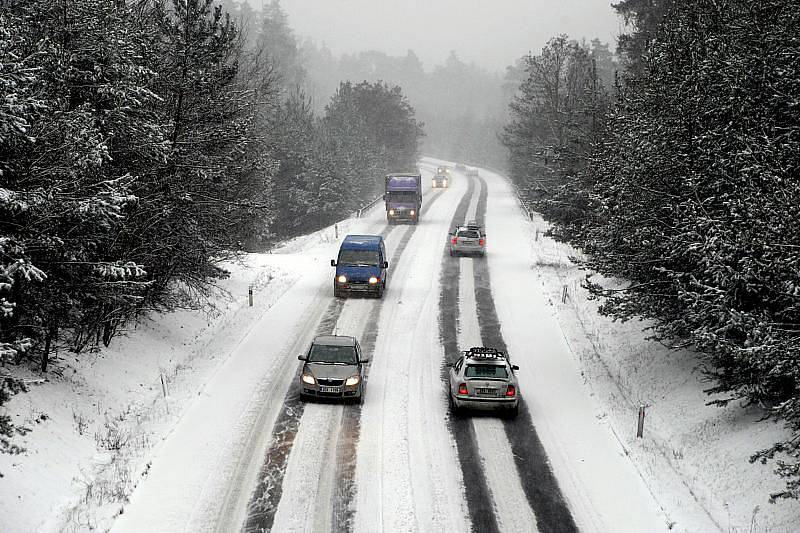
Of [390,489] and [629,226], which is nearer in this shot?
[390,489]

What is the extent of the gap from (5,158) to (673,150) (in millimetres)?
14814

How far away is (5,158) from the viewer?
13211mm

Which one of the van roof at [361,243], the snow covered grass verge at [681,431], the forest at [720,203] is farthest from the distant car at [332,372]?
the van roof at [361,243]

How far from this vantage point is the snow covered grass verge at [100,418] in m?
12.7

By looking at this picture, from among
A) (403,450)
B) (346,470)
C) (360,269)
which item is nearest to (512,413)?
(403,450)

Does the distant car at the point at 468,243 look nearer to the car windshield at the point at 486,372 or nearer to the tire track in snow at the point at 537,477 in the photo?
the tire track in snow at the point at 537,477

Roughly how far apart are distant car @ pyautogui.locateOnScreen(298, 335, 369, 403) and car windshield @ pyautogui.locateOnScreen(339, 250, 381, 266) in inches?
418

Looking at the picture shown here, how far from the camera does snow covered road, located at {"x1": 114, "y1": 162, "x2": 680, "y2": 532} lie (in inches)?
520

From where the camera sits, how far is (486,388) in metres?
17.9

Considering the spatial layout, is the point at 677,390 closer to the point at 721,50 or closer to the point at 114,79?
the point at 721,50

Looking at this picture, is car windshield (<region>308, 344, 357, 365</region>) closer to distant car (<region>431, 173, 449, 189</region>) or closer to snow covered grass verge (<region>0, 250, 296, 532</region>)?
snow covered grass verge (<region>0, 250, 296, 532</region>)

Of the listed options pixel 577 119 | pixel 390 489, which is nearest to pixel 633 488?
pixel 390 489

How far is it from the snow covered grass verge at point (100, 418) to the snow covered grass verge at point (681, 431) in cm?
1062

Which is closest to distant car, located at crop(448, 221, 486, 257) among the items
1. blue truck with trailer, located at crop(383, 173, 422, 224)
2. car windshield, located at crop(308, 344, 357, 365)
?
blue truck with trailer, located at crop(383, 173, 422, 224)
